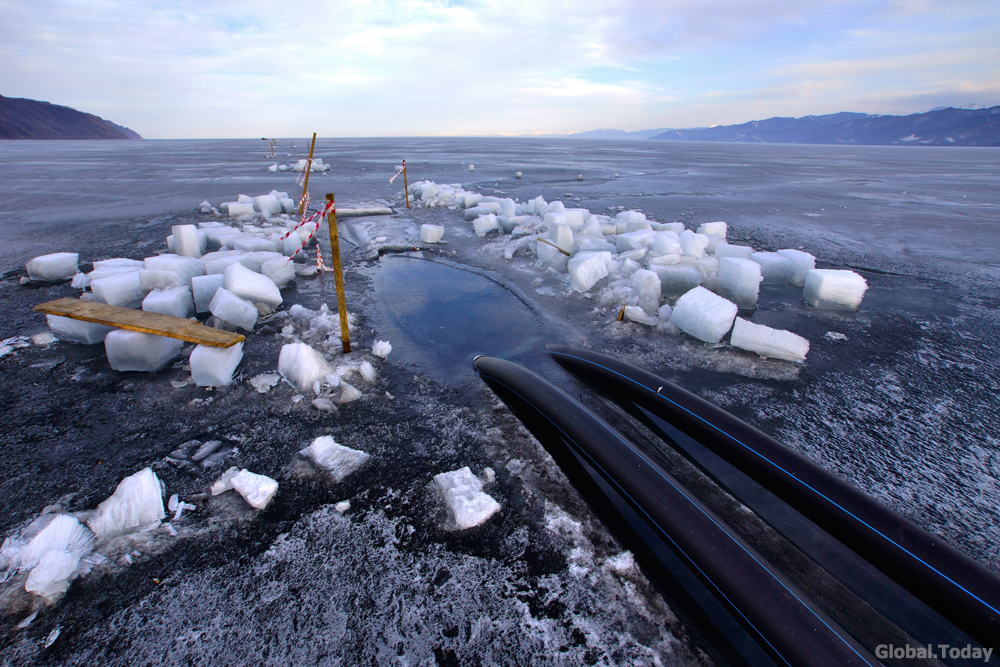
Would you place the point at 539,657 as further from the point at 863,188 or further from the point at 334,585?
the point at 863,188

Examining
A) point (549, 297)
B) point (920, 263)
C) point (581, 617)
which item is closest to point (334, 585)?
point (581, 617)

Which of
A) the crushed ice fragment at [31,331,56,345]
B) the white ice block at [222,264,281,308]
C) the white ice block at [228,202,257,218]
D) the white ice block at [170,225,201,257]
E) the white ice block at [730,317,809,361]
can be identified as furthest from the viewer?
the white ice block at [228,202,257,218]

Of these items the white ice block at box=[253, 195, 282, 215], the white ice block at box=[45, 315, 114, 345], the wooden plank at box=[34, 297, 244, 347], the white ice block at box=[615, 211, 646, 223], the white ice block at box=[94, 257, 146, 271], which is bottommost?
the white ice block at box=[45, 315, 114, 345]

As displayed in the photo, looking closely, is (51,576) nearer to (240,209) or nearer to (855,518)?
(855,518)

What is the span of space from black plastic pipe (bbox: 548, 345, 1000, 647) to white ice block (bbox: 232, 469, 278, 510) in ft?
7.56

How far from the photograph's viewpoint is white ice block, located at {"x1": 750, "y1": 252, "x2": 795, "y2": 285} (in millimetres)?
5219

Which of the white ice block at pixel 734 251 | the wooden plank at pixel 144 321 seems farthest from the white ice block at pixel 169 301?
the white ice block at pixel 734 251

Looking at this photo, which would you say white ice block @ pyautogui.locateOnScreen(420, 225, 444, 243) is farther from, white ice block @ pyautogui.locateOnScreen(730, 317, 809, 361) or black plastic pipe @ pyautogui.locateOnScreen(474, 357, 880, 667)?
black plastic pipe @ pyautogui.locateOnScreen(474, 357, 880, 667)

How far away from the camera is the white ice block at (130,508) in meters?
1.92

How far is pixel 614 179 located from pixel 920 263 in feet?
41.0

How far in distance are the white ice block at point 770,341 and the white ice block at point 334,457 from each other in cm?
317

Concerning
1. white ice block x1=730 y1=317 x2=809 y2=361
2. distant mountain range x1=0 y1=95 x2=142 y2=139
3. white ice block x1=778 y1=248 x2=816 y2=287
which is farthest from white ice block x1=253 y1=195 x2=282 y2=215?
distant mountain range x1=0 y1=95 x2=142 y2=139

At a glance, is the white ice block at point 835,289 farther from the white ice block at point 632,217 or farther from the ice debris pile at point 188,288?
the ice debris pile at point 188,288

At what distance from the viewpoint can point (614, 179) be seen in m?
17.3
